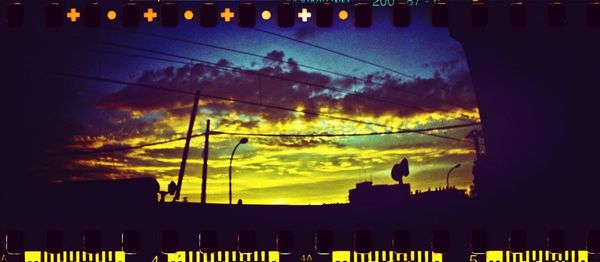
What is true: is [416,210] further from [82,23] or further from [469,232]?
[82,23]

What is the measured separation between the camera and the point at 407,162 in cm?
1009

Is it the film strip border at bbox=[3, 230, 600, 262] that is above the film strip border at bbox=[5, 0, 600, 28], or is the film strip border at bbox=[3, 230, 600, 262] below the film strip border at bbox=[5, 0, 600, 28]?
below

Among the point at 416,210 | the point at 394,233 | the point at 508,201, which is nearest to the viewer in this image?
the point at 394,233

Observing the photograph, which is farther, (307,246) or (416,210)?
(416,210)

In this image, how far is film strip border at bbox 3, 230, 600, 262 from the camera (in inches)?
344

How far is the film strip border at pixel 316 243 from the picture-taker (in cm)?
873

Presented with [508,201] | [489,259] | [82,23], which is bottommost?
[489,259]

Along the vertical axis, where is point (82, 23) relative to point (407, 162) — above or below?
above

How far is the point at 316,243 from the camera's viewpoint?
8.74 metres

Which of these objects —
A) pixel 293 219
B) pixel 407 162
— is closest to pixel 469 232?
pixel 407 162

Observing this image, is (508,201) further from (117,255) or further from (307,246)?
(117,255)

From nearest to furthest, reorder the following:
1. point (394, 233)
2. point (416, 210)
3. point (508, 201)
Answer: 1. point (394, 233)
2. point (508, 201)
3. point (416, 210)

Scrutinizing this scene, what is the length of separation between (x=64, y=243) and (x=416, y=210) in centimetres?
461

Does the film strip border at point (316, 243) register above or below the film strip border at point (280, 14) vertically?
below
